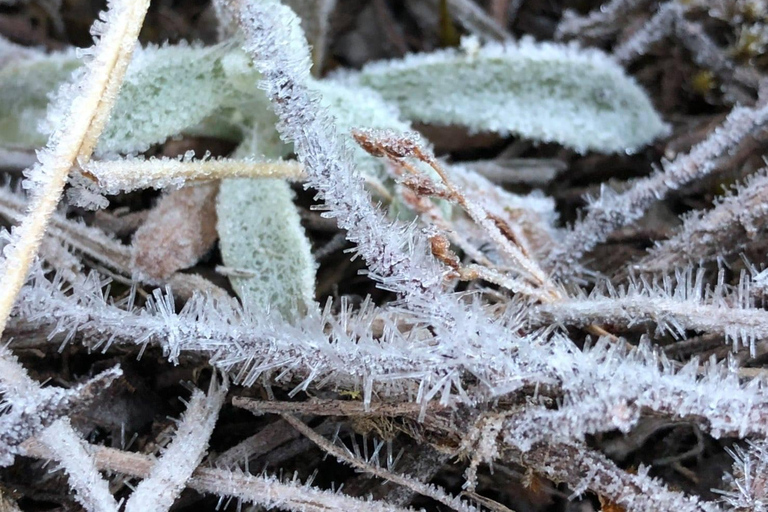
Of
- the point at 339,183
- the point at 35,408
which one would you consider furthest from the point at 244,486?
the point at 339,183

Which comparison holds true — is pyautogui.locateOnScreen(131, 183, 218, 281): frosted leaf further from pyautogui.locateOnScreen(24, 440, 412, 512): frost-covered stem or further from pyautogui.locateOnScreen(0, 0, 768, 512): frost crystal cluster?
pyautogui.locateOnScreen(24, 440, 412, 512): frost-covered stem

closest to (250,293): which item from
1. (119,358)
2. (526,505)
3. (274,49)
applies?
(119,358)

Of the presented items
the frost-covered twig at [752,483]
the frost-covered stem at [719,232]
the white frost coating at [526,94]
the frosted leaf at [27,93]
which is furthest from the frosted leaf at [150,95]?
the frost-covered twig at [752,483]

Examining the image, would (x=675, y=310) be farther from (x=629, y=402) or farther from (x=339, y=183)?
(x=339, y=183)

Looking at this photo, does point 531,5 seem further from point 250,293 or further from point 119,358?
point 119,358

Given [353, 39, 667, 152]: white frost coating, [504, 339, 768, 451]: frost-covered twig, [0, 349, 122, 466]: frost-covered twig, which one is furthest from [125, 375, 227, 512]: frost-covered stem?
[353, 39, 667, 152]: white frost coating

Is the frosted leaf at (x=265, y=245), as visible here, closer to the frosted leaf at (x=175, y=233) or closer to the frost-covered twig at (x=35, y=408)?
the frosted leaf at (x=175, y=233)
